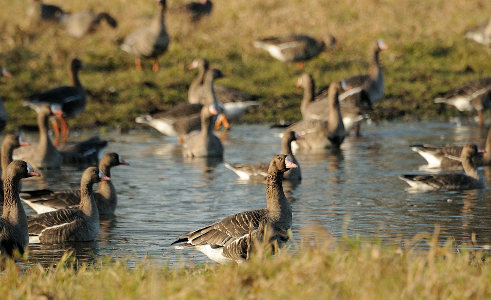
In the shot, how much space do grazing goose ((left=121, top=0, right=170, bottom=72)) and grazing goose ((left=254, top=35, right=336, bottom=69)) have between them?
2.96 meters

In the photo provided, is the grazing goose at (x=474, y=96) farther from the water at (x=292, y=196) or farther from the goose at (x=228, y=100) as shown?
the goose at (x=228, y=100)

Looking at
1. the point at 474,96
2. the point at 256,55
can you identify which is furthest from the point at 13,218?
the point at 256,55

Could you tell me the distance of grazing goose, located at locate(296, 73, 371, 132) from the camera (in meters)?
21.4

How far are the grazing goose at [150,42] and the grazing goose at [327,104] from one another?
15.8ft

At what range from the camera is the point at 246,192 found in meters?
15.3

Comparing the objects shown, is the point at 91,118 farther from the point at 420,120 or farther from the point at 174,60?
the point at 420,120

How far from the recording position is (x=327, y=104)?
73.7ft

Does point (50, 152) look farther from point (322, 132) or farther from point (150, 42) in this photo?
point (150, 42)

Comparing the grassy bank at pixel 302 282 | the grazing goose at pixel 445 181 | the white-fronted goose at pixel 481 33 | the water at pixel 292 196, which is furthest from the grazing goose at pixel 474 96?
the grassy bank at pixel 302 282

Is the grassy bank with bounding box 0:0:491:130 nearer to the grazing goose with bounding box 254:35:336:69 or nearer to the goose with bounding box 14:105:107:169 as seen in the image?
the grazing goose with bounding box 254:35:336:69

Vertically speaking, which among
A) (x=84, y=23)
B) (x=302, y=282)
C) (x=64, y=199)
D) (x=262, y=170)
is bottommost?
(x=302, y=282)

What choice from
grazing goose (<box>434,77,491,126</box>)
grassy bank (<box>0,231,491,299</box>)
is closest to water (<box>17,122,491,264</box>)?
grazing goose (<box>434,77,491,126</box>)

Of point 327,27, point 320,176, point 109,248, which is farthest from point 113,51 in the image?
point 109,248

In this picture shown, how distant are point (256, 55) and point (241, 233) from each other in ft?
63.5
